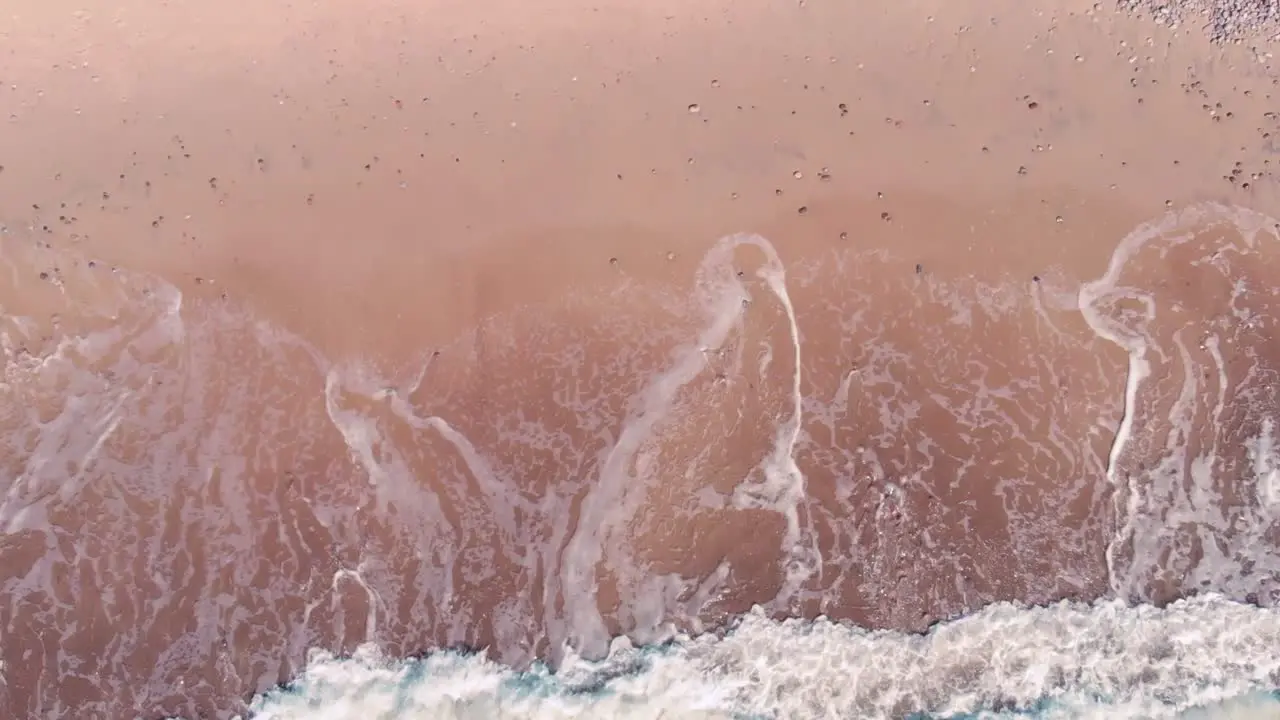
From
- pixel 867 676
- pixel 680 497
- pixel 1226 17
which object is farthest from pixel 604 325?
pixel 1226 17

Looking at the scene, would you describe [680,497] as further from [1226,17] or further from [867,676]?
[1226,17]

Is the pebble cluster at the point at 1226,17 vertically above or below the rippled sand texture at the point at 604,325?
above

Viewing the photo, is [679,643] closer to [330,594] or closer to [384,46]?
[330,594]

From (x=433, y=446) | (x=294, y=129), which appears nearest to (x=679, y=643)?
(x=433, y=446)

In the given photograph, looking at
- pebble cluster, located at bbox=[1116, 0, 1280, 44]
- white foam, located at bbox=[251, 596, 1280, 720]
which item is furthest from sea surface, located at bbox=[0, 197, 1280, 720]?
pebble cluster, located at bbox=[1116, 0, 1280, 44]

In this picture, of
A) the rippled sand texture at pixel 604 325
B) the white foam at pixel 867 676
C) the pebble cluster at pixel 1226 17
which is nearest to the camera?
the white foam at pixel 867 676

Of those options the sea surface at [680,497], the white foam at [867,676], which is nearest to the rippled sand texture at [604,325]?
the sea surface at [680,497]

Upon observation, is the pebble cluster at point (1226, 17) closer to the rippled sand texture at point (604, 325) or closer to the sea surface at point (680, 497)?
the rippled sand texture at point (604, 325)
